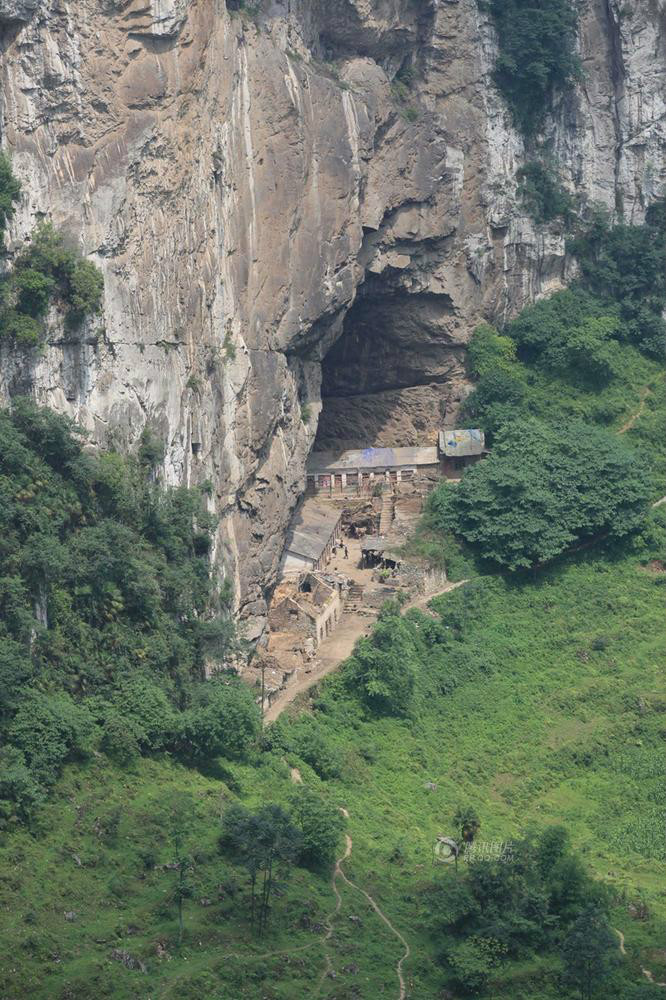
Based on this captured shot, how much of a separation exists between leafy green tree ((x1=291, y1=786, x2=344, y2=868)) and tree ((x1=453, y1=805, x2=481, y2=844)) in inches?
109

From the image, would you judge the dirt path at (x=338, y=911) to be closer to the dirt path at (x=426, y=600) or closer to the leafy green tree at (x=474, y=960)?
the leafy green tree at (x=474, y=960)

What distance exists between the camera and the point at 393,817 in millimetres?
39969

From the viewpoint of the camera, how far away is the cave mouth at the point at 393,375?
53.2 m

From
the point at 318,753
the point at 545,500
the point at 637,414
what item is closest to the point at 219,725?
the point at 318,753

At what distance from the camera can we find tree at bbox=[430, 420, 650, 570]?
4909 cm

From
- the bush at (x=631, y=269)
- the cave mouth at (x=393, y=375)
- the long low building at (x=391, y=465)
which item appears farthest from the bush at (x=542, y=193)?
the long low building at (x=391, y=465)

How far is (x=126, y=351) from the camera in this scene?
40781 millimetres

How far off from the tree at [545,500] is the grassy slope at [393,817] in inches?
33.2

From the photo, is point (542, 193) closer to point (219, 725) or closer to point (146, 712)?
point (219, 725)

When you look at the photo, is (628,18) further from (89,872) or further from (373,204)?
(89,872)

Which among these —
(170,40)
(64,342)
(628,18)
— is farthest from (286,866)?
(628,18)

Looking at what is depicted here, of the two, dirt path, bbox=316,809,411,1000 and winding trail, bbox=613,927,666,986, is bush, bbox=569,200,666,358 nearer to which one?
dirt path, bbox=316,809,411,1000

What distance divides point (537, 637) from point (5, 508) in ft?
49.7

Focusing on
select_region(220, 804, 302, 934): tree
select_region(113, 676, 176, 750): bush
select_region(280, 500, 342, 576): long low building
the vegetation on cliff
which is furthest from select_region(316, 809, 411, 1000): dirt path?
select_region(280, 500, 342, 576): long low building
